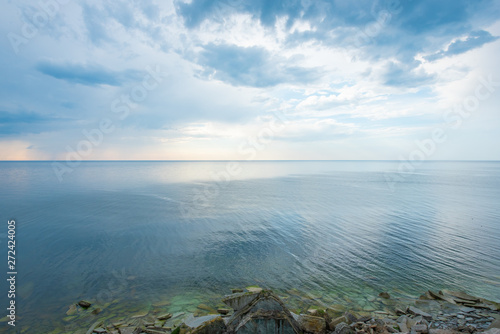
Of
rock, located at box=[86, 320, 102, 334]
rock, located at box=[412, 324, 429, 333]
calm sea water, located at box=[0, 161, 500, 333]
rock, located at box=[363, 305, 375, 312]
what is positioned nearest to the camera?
rock, located at box=[412, 324, 429, 333]

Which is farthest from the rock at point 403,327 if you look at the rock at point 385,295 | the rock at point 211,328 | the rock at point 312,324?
the rock at point 211,328

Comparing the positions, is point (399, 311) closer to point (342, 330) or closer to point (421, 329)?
point (421, 329)

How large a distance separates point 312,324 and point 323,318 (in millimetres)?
853

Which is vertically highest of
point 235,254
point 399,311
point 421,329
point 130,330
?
point 421,329

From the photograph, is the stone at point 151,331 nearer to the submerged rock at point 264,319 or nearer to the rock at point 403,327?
the submerged rock at point 264,319

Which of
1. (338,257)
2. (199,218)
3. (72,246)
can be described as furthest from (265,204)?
(72,246)

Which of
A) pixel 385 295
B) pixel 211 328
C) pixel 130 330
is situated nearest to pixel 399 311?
pixel 385 295

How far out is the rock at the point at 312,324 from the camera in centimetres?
927

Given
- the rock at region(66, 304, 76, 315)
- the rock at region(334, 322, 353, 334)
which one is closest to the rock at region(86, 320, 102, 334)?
the rock at region(66, 304, 76, 315)

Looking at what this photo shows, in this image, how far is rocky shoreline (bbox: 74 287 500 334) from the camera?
871 centimetres

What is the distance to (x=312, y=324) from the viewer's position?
945cm

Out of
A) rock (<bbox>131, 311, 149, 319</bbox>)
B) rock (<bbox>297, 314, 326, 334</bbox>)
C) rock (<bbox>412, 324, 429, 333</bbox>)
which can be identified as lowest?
rock (<bbox>131, 311, 149, 319</bbox>)

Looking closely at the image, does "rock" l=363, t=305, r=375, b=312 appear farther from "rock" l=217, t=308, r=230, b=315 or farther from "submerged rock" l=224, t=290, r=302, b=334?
"rock" l=217, t=308, r=230, b=315

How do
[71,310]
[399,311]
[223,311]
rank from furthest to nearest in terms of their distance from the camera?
[71,310], [223,311], [399,311]
